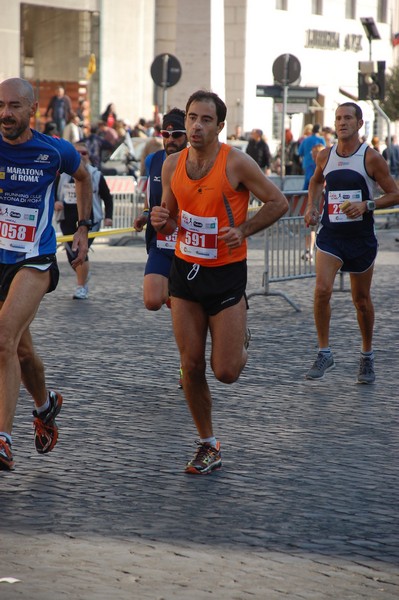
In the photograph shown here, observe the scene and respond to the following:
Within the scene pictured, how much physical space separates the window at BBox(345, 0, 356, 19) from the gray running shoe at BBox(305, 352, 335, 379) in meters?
46.1

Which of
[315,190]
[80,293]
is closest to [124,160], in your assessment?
[80,293]

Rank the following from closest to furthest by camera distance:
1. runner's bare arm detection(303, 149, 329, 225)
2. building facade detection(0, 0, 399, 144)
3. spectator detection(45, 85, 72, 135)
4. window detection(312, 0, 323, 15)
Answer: runner's bare arm detection(303, 149, 329, 225) < spectator detection(45, 85, 72, 135) < building facade detection(0, 0, 399, 144) < window detection(312, 0, 323, 15)

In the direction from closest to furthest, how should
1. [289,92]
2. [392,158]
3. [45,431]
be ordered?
[45,431] < [289,92] < [392,158]

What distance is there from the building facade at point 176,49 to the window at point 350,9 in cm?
144

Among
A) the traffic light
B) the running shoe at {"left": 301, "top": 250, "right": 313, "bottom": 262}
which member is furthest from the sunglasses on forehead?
the traffic light

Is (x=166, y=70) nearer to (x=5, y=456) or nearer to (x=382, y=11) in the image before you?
(x=5, y=456)

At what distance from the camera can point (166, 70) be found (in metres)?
25.4

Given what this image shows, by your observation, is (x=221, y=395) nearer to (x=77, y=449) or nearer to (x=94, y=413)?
(x=94, y=413)

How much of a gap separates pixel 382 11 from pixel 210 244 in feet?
175

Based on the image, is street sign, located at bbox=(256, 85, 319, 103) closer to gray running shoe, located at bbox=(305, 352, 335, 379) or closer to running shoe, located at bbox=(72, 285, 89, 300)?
running shoe, located at bbox=(72, 285, 89, 300)

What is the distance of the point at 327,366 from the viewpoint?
388 inches

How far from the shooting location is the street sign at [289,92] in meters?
27.5

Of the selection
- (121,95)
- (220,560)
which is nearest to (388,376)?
(220,560)

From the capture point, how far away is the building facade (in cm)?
3912
